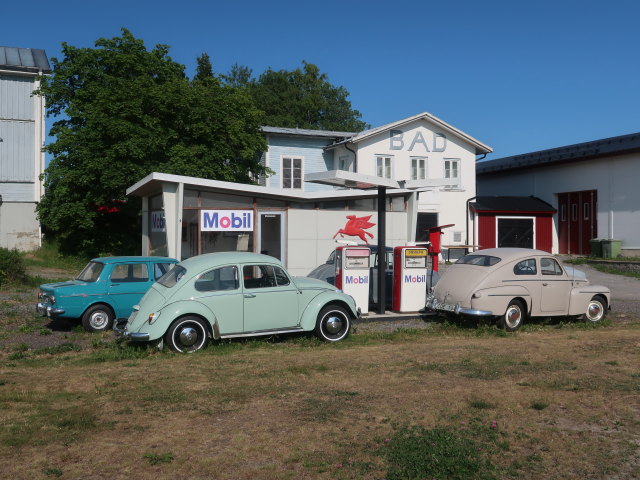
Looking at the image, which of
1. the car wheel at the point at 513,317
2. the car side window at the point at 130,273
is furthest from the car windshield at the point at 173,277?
the car wheel at the point at 513,317

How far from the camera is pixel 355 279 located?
13961mm

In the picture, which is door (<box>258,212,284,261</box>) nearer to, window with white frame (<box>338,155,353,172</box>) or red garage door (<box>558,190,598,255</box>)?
window with white frame (<box>338,155,353,172</box>)

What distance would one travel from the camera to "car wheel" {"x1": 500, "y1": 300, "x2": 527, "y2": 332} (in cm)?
1280

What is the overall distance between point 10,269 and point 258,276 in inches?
485

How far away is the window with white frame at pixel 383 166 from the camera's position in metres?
31.8

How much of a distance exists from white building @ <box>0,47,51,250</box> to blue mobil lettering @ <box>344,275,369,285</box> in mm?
22402

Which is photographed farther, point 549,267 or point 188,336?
point 549,267

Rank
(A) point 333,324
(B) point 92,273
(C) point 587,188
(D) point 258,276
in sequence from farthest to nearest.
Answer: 1. (C) point 587,188
2. (B) point 92,273
3. (A) point 333,324
4. (D) point 258,276

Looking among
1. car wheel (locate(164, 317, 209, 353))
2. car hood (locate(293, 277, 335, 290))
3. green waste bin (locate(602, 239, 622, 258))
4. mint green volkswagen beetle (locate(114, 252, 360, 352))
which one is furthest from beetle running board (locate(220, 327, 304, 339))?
green waste bin (locate(602, 239, 622, 258))

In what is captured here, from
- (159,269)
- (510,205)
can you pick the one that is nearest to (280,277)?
(159,269)

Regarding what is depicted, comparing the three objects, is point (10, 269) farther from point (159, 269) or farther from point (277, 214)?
point (159, 269)

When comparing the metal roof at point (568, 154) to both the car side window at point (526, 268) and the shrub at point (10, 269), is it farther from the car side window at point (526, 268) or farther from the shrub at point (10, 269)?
the shrub at point (10, 269)

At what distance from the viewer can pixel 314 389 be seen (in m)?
7.61

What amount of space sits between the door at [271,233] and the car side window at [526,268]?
27.8ft
